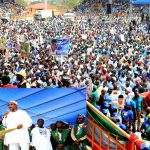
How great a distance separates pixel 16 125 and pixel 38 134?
318 mm

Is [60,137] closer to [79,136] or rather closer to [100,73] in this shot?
[79,136]

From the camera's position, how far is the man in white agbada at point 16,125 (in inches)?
262

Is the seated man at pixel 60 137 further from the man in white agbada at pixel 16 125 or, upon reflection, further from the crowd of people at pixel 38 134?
the man in white agbada at pixel 16 125

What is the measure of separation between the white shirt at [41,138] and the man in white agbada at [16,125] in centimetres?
10

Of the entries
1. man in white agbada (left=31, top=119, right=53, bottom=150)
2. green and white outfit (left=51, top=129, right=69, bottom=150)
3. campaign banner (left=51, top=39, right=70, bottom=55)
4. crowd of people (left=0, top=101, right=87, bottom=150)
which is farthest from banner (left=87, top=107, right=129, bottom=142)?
campaign banner (left=51, top=39, right=70, bottom=55)

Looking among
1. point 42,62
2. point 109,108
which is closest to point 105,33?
point 42,62

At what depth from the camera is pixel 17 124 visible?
6.66 metres

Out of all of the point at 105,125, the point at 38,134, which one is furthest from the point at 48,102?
the point at 105,125

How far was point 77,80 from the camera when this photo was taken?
14.4 meters

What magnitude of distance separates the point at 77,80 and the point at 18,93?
7.69 meters

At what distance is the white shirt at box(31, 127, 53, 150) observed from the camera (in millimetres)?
6750

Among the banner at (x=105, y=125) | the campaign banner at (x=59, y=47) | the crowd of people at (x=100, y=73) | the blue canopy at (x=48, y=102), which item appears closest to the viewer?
the banner at (x=105, y=125)

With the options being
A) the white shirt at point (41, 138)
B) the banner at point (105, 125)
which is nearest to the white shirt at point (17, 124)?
the white shirt at point (41, 138)

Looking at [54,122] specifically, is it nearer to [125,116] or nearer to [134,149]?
[134,149]
